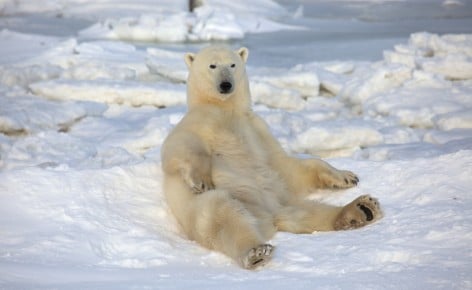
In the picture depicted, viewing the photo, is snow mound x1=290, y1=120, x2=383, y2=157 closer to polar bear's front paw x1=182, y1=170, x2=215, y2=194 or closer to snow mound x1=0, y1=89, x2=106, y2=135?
snow mound x1=0, y1=89, x2=106, y2=135

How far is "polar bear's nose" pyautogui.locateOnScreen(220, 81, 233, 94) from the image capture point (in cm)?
363

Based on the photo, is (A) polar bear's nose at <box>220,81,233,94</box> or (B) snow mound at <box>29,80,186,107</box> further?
(B) snow mound at <box>29,80,186,107</box>

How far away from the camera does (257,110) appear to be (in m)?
7.04

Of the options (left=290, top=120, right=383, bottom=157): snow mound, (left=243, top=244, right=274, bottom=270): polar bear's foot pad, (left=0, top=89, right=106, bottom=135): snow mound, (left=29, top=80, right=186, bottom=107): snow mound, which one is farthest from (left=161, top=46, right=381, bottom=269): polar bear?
(left=29, top=80, right=186, bottom=107): snow mound

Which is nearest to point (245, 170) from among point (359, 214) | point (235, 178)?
point (235, 178)

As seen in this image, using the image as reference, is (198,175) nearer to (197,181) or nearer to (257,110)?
(197,181)

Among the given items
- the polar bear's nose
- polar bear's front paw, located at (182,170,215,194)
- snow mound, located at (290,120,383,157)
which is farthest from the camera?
snow mound, located at (290,120,383,157)

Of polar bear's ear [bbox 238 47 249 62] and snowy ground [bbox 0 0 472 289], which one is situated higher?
polar bear's ear [bbox 238 47 249 62]

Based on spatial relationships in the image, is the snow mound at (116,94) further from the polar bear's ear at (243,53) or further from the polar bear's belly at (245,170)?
the polar bear's belly at (245,170)

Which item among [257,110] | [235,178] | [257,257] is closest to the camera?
[257,257]

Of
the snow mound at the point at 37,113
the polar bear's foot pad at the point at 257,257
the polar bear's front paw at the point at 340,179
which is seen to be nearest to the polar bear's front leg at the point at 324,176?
the polar bear's front paw at the point at 340,179

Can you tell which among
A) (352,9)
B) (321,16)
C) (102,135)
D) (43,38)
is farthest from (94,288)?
(352,9)

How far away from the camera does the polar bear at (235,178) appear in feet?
9.39

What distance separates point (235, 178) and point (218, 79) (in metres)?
0.62
